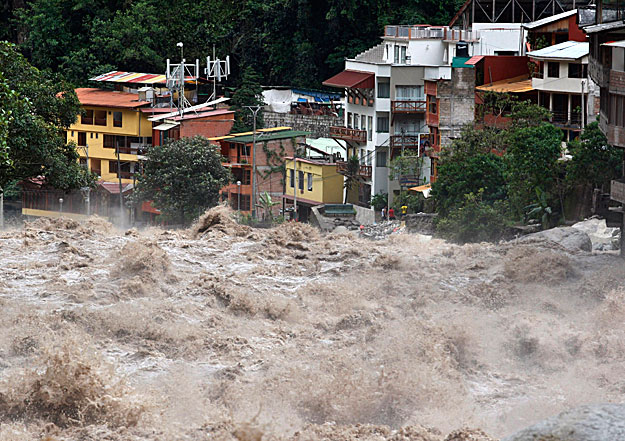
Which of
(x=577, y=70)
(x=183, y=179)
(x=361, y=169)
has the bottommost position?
(x=361, y=169)

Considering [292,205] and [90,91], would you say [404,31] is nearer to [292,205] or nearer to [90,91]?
[292,205]

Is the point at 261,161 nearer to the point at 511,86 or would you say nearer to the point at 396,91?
the point at 396,91

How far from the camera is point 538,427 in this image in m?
10.6

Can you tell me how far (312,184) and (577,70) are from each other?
54.6ft

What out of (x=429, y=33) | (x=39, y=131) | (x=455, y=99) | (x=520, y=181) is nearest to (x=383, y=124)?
(x=429, y=33)

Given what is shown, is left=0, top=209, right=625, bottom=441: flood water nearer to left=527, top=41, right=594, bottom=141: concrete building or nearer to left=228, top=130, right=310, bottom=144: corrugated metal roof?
left=527, top=41, right=594, bottom=141: concrete building

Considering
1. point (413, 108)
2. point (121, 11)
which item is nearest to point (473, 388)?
point (413, 108)

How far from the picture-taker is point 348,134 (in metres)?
57.6

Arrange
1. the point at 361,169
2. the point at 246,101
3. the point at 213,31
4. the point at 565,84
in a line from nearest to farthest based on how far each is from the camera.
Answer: the point at 565,84, the point at 361,169, the point at 246,101, the point at 213,31

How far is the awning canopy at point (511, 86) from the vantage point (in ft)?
157

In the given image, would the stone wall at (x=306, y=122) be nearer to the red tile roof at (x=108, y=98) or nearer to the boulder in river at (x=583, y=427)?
the red tile roof at (x=108, y=98)

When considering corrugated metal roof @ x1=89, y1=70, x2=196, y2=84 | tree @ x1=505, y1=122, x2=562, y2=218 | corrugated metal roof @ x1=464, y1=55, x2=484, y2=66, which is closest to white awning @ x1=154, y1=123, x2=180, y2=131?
corrugated metal roof @ x1=89, y1=70, x2=196, y2=84

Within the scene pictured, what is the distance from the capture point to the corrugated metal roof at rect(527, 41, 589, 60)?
147 feet

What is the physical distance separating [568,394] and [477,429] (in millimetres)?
3768
